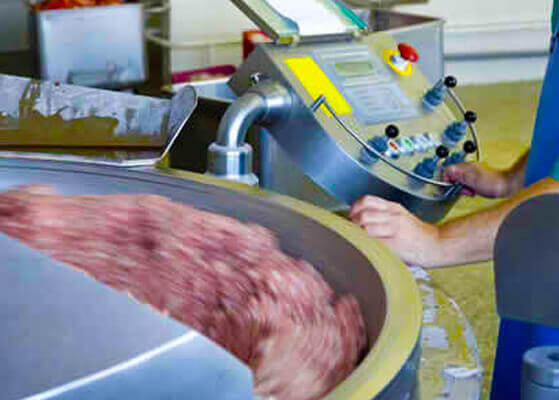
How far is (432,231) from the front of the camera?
51.6 inches

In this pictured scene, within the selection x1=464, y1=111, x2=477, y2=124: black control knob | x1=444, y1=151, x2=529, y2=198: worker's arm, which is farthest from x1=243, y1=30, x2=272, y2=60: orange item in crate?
x1=444, y1=151, x2=529, y2=198: worker's arm

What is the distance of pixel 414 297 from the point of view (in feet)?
2.54

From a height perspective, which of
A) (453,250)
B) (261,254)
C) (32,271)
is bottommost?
(453,250)

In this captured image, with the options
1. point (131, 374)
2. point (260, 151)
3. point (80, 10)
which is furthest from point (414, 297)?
point (80, 10)

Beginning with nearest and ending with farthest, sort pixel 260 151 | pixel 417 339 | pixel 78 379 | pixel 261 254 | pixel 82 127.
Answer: pixel 78 379
pixel 417 339
pixel 261 254
pixel 82 127
pixel 260 151

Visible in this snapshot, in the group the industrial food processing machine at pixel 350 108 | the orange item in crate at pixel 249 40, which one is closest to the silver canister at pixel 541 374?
the industrial food processing machine at pixel 350 108

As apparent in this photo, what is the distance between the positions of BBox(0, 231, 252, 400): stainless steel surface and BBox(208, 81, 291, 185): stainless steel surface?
617 mm

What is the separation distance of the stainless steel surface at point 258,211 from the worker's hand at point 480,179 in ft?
2.66

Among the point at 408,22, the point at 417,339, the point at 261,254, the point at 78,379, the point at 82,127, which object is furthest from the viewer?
the point at 408,22

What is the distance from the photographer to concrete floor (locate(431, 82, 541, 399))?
2.92 meters

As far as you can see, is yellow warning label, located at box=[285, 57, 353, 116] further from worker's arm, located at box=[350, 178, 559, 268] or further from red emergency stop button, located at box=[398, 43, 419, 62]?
worker's arm, located at box=[350, 178, 559, 268]

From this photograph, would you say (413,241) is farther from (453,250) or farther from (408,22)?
(408,22)

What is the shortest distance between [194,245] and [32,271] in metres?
0.33

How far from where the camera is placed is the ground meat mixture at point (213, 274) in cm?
78
